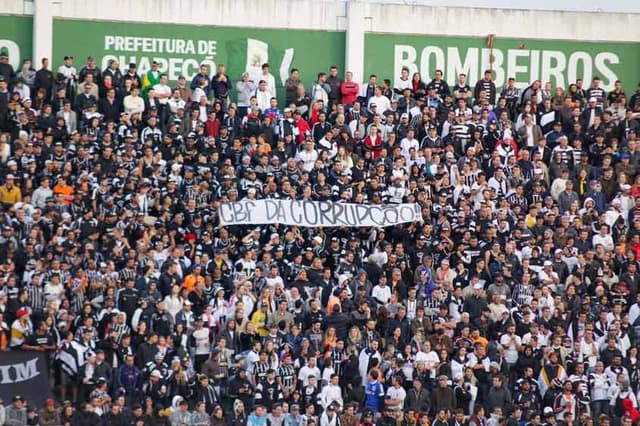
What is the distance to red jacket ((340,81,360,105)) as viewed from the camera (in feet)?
118

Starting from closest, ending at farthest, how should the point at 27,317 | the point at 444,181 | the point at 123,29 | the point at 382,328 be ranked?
the point at 27,317 < the point at 382,328 < the point at 444,181 < the point at 123,29

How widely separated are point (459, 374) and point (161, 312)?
494cm

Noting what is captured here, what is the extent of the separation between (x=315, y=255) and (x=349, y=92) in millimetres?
5317

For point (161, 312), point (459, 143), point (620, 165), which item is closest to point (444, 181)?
point (459, 143)

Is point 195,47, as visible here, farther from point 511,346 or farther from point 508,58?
point 511,346

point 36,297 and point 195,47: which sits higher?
point 195,47

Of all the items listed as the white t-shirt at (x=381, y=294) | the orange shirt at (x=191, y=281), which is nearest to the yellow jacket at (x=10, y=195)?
the orange shirt at (x=191, y=281)

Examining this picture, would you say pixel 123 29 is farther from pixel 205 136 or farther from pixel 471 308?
pixel 471 308

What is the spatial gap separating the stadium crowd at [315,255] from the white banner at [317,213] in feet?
0.57

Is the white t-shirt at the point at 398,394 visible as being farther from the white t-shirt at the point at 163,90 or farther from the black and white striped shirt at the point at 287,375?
the white t-shirt at the point at 163,90

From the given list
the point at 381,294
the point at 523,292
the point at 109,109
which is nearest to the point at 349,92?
the point at 109,109

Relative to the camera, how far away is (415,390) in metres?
29.1

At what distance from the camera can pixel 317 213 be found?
3253 centimetres

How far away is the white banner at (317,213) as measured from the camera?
32031 millimetres
